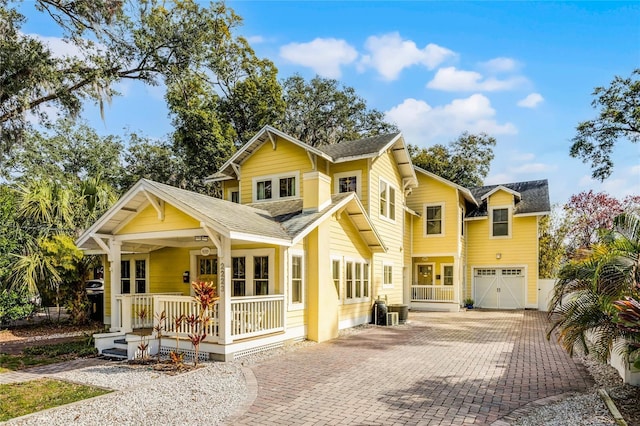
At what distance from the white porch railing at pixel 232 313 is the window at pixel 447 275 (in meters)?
14.5

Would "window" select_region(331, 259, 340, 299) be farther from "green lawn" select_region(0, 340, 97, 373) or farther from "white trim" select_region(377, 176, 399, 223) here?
"green lawn" select_region(0, 340, 97, 373)

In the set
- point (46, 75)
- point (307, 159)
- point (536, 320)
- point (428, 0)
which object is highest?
point (428, 0)

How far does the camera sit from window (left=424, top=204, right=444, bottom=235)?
74.7 ft

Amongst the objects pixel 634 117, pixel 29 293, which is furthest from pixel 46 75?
pixel 634 117

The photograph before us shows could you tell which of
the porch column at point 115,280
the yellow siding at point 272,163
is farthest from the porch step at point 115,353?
the yellow siding at point 272,163

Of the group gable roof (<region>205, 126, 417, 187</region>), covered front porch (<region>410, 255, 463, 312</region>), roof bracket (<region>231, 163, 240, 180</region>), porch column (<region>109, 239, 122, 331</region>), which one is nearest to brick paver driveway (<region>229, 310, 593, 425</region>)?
porch column (<region>109, 239, 122, 331</region>)

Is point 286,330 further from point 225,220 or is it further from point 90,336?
point 90,336

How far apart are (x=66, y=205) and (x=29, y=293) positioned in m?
3.46

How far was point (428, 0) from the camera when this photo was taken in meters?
11.6

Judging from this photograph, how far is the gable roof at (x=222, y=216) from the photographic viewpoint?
9.46m

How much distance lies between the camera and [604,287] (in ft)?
20.9

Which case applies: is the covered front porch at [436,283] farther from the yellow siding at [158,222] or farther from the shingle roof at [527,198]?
the yellow siding at [158,222]

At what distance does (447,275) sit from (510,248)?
12.8ft

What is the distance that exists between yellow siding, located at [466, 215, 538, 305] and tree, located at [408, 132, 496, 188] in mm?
10987
